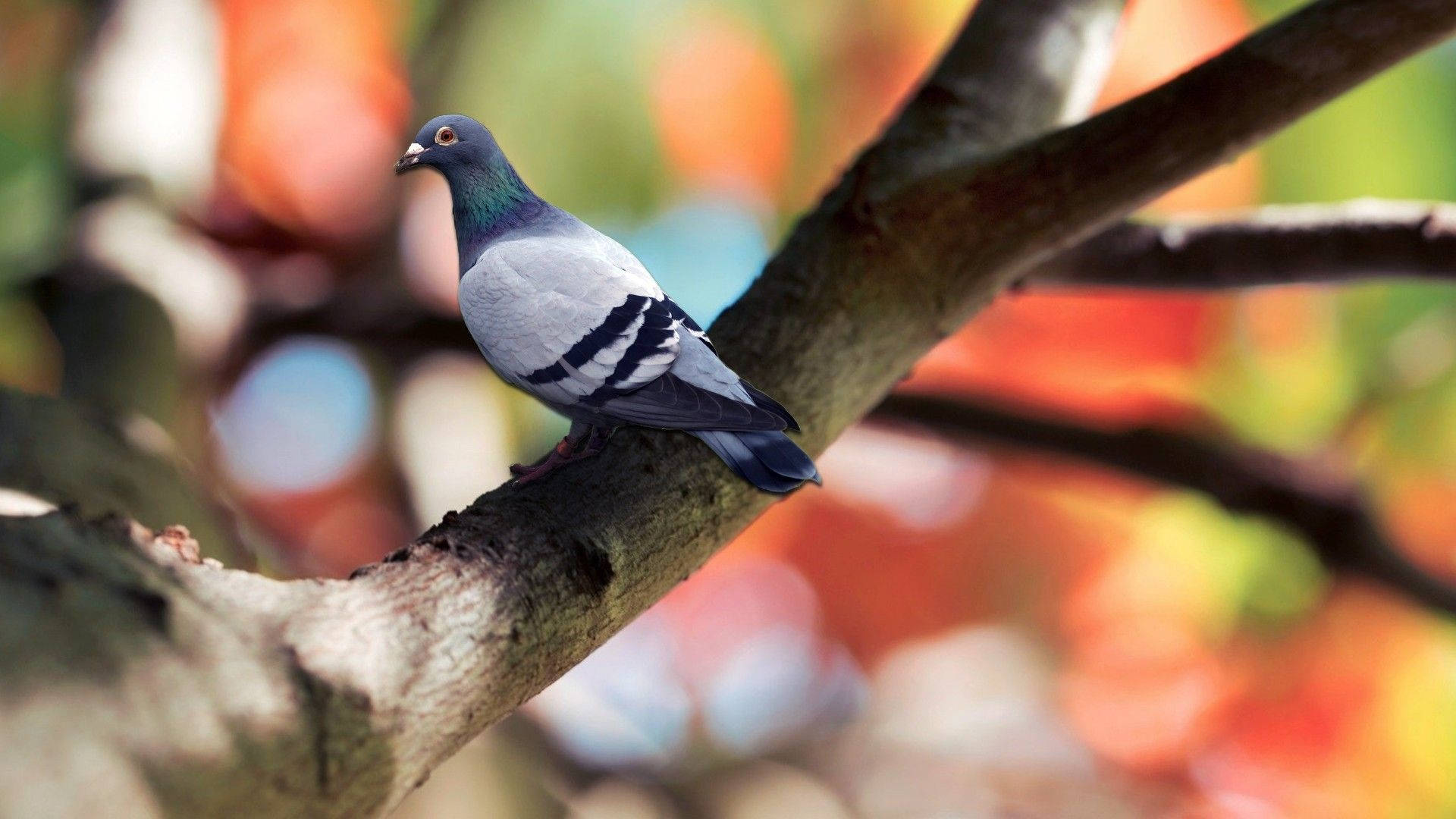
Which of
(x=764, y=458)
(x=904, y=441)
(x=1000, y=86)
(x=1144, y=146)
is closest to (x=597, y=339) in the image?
(x=764, y=458)

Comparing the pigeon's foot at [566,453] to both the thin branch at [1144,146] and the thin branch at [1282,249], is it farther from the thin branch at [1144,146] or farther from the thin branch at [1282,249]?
the thin branch at [1282,249]

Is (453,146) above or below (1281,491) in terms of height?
below

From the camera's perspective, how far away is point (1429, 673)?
3.24 meters

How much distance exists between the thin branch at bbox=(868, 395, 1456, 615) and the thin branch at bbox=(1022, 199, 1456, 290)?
0.71 m

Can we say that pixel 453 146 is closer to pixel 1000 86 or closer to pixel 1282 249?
pixel 1000 86

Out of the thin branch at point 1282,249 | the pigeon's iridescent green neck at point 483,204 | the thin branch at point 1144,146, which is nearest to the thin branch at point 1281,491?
the thin branch at point 1282,249

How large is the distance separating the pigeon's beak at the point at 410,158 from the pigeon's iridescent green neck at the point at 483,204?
3 cm

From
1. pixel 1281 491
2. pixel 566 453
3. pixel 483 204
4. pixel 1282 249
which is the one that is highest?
pixel 1282 249

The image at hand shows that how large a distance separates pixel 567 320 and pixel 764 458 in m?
0.17

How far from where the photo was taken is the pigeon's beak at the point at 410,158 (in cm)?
89

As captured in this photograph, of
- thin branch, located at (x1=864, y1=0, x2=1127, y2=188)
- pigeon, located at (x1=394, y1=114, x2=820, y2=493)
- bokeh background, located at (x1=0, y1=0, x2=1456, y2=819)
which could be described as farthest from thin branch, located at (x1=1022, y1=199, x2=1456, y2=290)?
bokeh background, located at (x1=0, y1=0, x2=1456, y2=819)

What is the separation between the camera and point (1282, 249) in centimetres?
121

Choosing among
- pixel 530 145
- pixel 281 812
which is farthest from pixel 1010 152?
pixel 530 145

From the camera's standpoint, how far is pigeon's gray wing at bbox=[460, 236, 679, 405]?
31.7 inches
